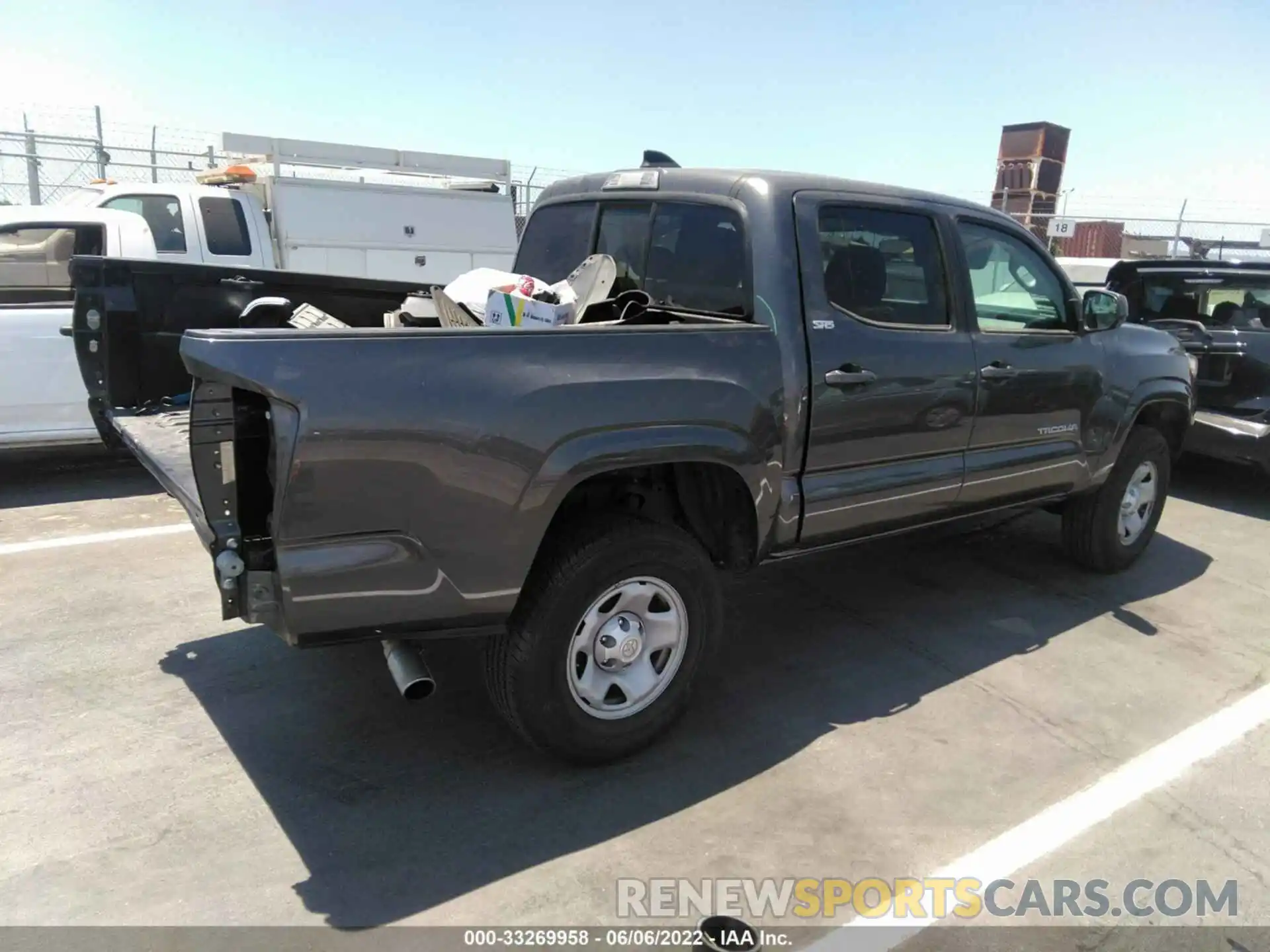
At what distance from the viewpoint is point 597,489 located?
10.9 feet

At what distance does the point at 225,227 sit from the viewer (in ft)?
27.4

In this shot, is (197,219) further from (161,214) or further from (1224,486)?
(1224,486)

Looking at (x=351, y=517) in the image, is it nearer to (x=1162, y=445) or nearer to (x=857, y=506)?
(x=857, y=506)

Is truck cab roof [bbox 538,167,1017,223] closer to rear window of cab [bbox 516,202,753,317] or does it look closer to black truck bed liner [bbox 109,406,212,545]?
rear window of cab [bbox 516,202,753,317]

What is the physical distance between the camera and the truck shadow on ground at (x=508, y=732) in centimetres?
289

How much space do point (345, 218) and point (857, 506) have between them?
27.9 ft

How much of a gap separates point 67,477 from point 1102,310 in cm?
681

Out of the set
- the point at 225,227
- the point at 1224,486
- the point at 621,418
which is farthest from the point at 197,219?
the point at 1224,486

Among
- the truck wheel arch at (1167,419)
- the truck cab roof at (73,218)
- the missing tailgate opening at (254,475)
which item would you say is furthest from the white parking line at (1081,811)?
A: the truck cab roof at (73,218)

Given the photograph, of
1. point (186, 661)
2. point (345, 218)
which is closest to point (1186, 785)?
point (186, 661)

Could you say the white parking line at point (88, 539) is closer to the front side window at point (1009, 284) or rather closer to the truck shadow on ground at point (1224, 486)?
the front side window at point (1009, 284)

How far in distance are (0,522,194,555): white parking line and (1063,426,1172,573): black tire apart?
199 inches

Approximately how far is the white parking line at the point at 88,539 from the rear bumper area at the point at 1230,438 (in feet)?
23.1

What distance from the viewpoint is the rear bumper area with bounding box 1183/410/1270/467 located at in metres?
7.01
